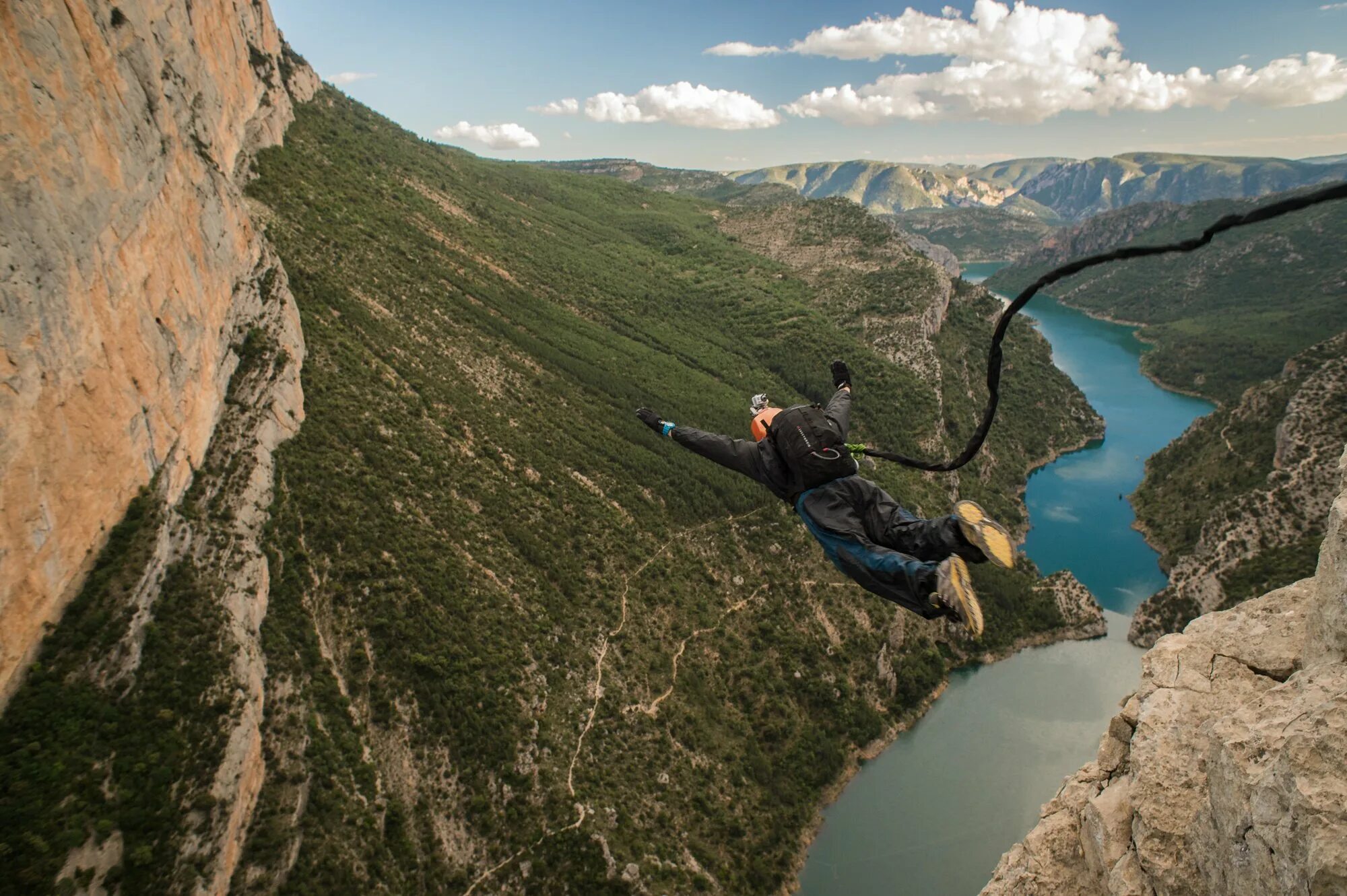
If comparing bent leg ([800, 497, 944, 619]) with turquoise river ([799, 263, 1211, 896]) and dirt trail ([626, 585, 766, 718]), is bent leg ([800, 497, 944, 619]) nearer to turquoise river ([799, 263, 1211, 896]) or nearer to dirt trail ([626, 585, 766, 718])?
dirt trail ([626, 585, 766, 718])

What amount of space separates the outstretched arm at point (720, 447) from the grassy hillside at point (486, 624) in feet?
50.5

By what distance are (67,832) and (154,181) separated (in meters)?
15.5

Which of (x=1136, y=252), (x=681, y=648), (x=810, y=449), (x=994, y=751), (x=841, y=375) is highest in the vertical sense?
(x=1136, y=252)

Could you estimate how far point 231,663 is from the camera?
60.4ft

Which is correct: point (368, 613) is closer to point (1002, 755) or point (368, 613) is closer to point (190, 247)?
point (190, 247)

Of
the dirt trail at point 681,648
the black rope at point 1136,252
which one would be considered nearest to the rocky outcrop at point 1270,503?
the dirt trail at point 681,648

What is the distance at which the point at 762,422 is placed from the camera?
7289 mm

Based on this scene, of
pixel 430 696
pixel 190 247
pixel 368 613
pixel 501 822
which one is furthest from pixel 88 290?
pixel 501 822

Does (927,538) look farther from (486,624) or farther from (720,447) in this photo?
(486,624)

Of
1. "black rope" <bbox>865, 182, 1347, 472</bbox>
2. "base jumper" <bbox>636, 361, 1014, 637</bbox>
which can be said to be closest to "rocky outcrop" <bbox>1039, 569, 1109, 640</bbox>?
"base jumper" <bbox>636, 361, 1014, 637</bbox>

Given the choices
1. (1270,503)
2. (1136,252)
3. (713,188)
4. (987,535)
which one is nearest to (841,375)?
(987,535)

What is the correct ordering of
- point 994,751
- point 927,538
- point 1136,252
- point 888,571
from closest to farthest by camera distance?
point 1136,252
point 888,571
point 927,538
point 994,751

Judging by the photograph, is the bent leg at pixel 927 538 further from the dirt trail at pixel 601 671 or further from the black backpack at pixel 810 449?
the dirt trail at pixel 601 671

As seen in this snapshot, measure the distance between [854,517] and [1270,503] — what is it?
41.0 metres
